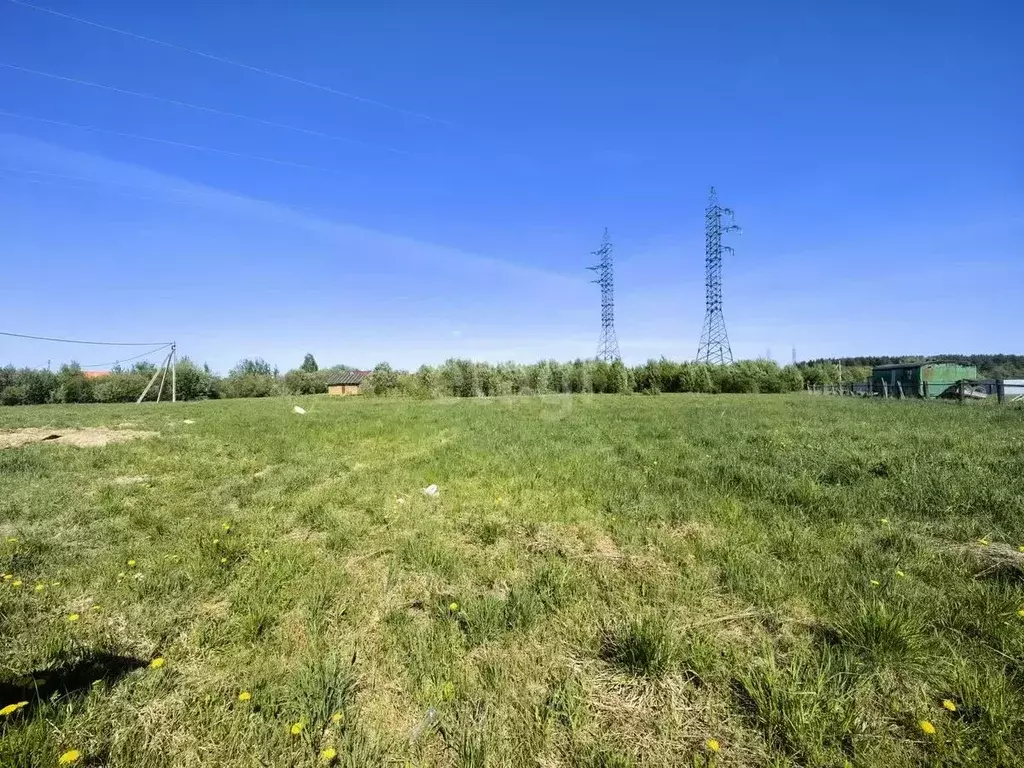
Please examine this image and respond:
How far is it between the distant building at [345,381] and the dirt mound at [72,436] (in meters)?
53.4

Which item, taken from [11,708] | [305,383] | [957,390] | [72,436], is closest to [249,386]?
[305,383]

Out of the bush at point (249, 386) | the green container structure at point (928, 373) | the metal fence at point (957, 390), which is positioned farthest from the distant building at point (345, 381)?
the green container structure at point (928, 373)

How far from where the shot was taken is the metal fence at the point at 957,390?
21.7 m

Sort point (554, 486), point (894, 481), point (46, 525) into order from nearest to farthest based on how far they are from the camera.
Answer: point (46, 525) → point (894, 481) → point (554, 486)

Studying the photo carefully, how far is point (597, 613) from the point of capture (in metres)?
3.32

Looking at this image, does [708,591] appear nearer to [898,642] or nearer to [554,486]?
[898,642]

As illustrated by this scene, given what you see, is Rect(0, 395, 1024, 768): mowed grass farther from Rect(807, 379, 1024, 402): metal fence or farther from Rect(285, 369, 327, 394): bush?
Rect(285, 369, 327, 394): bush

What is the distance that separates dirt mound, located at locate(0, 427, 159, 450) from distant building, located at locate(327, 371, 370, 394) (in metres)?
53.4

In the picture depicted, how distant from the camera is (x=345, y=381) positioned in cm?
6875

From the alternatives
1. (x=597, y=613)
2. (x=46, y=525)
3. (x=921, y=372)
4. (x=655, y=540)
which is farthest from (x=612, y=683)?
(x=921, y=372)

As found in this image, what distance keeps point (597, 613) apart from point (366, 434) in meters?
10.3

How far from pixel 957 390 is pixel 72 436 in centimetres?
4026

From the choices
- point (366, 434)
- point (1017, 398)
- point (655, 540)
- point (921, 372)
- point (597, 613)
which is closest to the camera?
point (597, 613)

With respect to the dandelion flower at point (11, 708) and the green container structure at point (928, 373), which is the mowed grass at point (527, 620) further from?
the green container structure at point (928, 373)
